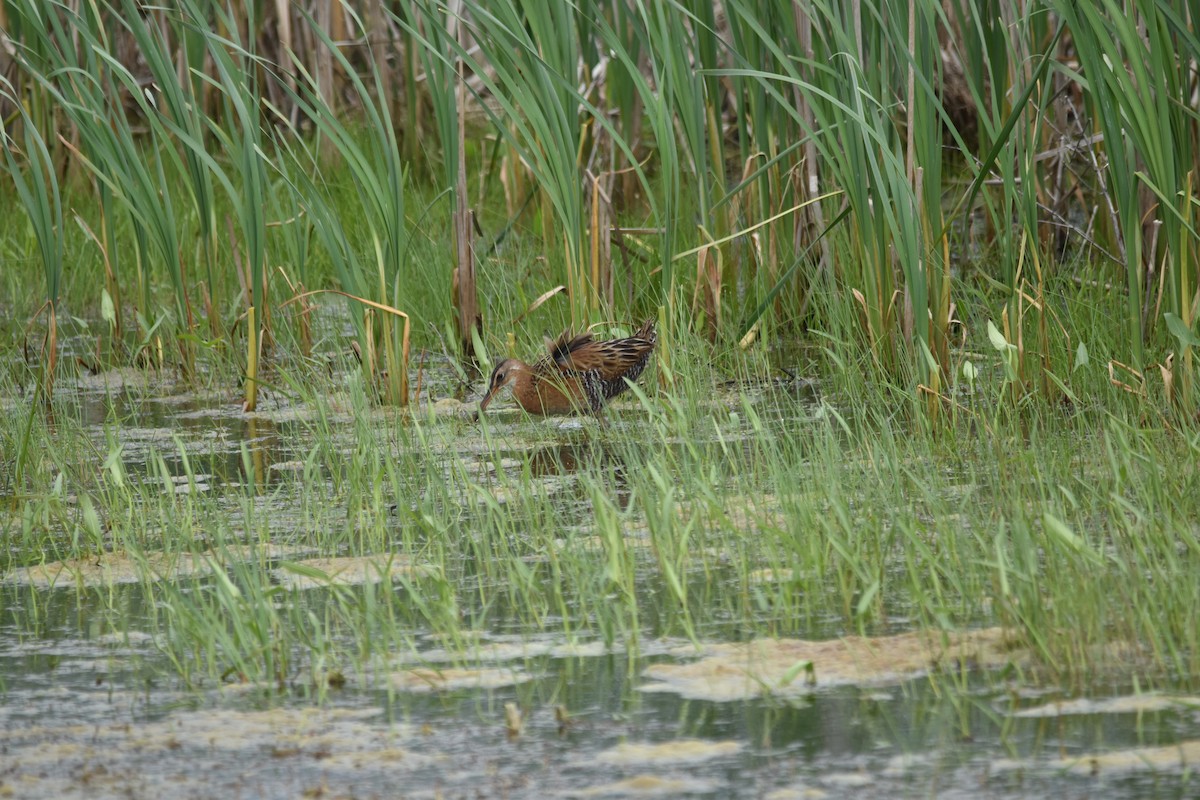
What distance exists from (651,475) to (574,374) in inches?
50.1

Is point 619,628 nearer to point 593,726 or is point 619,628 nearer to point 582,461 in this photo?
point 593,726

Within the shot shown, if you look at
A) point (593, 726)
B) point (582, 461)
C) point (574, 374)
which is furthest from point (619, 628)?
point (574, 374)

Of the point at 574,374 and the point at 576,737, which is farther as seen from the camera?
the point at 574,374

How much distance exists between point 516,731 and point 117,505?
2.03m

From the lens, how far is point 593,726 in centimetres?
301

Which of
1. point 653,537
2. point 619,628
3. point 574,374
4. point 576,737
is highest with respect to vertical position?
point 574,374

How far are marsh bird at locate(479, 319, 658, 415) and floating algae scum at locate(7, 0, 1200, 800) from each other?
84mm

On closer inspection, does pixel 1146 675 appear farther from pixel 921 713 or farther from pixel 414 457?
pixel 414 457

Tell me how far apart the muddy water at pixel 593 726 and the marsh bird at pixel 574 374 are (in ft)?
7.74

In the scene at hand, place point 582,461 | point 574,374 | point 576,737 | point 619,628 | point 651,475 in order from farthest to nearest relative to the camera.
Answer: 1. point 574,374
2. point 582,461
3. point 651,475
4. point 619,628
5. point 576,737

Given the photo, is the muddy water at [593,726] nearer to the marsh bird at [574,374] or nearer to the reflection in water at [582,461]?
the reflection in water at [582,461]

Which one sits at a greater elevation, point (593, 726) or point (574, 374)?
point (574, 374)

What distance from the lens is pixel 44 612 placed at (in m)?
3.92

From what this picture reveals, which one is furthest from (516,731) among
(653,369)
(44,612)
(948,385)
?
(653,369)
